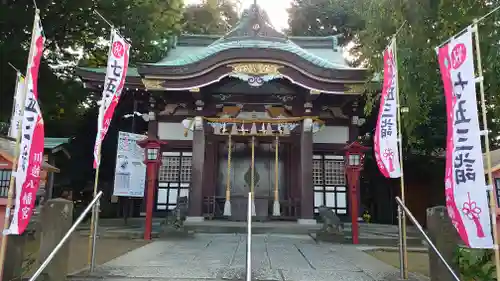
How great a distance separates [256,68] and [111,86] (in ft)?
17.7

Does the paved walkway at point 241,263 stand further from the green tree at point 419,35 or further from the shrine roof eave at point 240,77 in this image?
the shrine roof eave at point 240,77

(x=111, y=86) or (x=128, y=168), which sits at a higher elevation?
(x=111, y=86)

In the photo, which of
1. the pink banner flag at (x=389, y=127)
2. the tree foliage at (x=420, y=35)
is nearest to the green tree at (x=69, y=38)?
the tree foliage at (x=420, y=35)

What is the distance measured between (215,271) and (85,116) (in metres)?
13.1

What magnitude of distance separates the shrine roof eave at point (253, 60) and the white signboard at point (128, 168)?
6.51ft

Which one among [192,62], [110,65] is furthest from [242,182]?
[110,65]

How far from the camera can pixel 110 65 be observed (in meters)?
6.04

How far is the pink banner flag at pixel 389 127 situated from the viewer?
5.48 metres

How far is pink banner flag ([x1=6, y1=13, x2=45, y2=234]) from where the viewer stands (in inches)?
150

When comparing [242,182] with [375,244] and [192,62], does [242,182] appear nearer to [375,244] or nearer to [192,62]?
[192,62]

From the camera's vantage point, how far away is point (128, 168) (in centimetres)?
1061

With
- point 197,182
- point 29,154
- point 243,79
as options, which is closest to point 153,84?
point 243,79

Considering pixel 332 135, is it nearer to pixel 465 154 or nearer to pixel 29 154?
pixel 465 154

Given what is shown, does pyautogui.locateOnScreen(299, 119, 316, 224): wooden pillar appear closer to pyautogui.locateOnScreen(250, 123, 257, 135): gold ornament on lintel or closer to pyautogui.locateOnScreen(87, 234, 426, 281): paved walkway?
pyautogui.locateOnScreen(250, 123, 257, 135): gold ornament on lintel
